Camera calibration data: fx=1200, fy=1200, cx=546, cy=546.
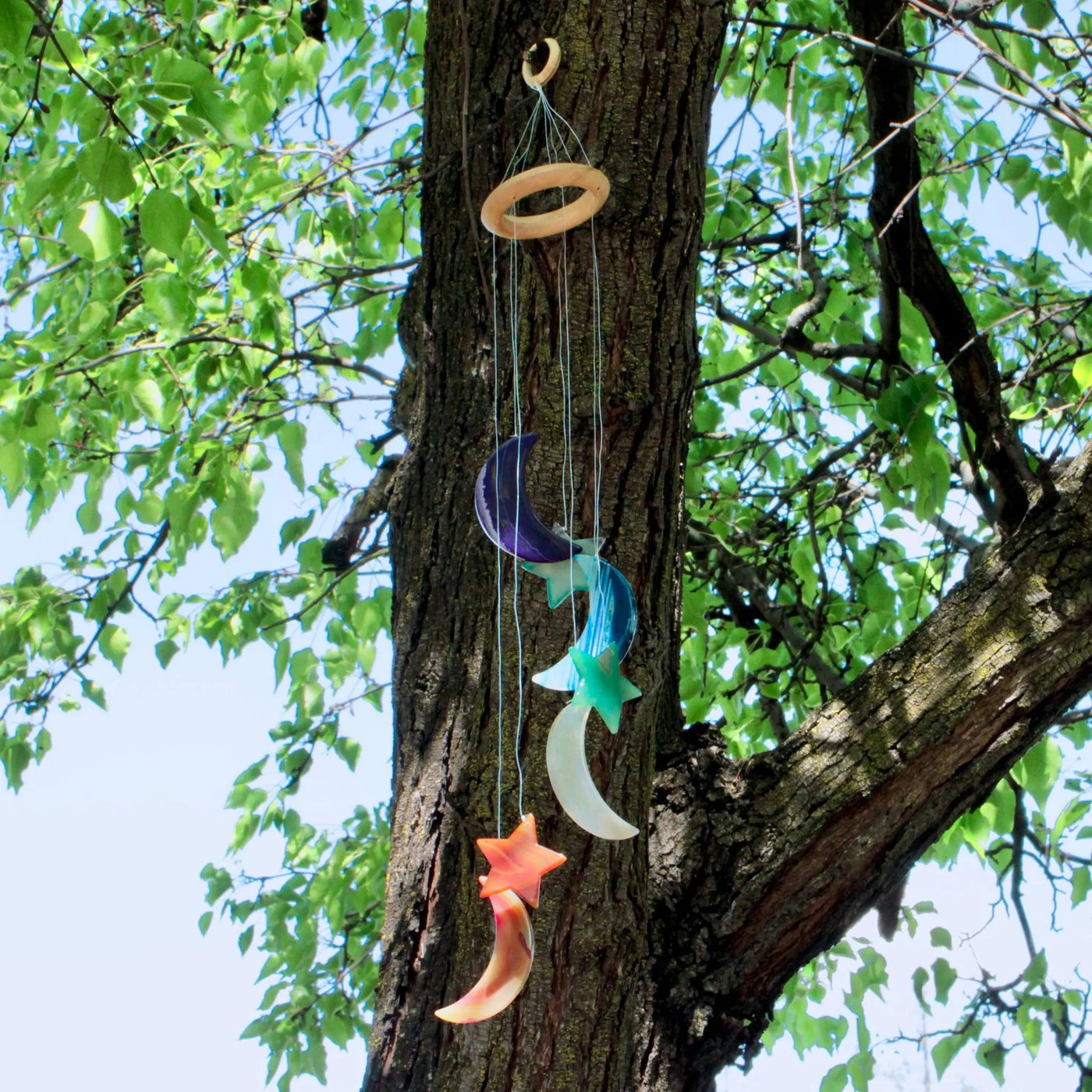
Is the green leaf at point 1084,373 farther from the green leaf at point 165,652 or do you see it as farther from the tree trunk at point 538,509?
the green leaf at point 165,652

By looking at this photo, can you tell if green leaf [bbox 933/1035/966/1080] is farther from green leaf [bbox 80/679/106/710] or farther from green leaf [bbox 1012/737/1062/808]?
green leaf [bbox 80/679/106/710]

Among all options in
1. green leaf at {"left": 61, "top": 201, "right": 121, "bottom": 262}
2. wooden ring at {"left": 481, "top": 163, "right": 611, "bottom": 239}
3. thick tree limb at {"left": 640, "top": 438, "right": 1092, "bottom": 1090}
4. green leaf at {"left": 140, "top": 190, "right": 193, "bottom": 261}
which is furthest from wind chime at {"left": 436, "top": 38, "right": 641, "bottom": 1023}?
green leaf at {"left": 61, "top": 201, "right": 121, "bottom": 262}

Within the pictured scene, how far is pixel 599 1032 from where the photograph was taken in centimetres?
148

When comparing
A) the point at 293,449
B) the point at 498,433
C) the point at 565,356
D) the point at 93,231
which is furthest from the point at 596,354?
the point at 293,449

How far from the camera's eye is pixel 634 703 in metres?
1.61

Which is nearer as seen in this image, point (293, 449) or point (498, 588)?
point (498, 588)

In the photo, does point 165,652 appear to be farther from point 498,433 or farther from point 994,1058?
point 994,1058

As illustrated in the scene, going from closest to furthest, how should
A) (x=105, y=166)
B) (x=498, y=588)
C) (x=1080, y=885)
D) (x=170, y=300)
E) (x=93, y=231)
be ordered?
(x=498, y=588)
(x=105, y=166)
(x=93, y=231)
(x=170, y=300)
(x=1080, y=885)

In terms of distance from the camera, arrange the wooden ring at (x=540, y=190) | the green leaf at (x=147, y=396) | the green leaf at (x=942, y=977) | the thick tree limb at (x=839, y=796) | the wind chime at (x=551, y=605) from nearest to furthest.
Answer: the wind chime at (x=551, y=605) → the wooden ring at (x=540, y=190) → the thick tree limb at (x=839, y=796) → the green leaf at (x=147, y=396) → the green leaf at (x=942, y=977)

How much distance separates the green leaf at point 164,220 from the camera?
1744mm

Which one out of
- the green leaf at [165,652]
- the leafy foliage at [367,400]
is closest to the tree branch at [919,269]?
the leafy foliage at [367,400]

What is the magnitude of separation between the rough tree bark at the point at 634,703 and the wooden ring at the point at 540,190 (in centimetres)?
18

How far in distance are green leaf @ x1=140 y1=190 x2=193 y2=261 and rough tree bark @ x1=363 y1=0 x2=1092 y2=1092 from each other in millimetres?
381

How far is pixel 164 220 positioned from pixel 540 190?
0.60m
